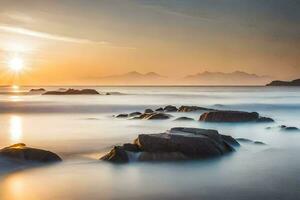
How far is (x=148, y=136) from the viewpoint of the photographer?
20.1 meters

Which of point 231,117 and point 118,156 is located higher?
point 231,117

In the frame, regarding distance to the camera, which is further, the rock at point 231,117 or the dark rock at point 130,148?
the rock at point 231,117

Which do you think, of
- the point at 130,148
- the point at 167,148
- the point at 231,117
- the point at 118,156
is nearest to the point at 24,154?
the point at 118,156

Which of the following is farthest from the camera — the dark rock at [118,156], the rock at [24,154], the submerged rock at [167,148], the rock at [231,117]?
the rock at [231,117]

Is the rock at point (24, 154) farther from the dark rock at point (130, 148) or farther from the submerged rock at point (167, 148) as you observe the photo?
the dark rock at point (130, 148)

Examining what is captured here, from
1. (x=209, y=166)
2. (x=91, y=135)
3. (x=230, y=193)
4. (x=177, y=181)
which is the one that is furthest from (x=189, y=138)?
(x=91, y=135)

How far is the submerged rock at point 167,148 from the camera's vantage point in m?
19.6

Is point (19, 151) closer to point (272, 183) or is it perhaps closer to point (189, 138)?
point (189, 138)

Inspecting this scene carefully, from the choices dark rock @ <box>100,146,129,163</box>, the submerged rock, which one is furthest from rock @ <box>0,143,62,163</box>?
the submerged rock

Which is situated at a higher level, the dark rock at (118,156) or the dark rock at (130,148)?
the dark rock at (130,148)

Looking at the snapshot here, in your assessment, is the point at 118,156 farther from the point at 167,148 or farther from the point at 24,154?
the point at 24,154

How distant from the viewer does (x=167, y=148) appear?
782 inches

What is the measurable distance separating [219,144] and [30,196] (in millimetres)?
10210

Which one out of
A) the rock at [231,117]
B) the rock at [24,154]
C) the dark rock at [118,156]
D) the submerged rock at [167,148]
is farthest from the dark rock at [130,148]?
the rock at [231,117]
